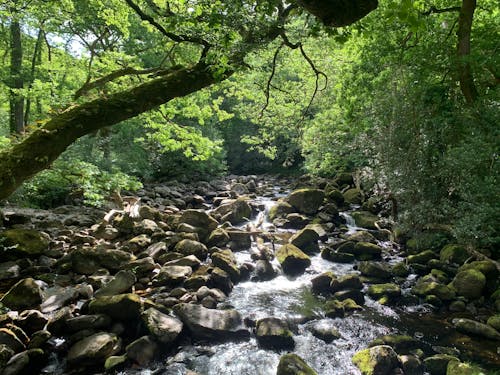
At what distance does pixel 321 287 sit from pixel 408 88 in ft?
21.5

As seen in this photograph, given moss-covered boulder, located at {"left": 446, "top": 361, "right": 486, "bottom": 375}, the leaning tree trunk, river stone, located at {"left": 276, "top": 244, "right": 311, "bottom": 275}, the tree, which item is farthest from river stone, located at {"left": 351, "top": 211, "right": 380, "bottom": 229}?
the leaning tree trunk

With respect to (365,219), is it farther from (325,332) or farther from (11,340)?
(11,340)

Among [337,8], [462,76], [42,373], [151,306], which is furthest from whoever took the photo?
[462,76]

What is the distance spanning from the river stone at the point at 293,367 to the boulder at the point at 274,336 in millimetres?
903

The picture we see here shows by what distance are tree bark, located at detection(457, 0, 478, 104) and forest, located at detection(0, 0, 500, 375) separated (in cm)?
5

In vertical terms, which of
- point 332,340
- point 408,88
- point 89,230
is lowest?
point 332,340

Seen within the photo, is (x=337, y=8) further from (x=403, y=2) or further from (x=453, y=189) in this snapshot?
(x=453, y=189)

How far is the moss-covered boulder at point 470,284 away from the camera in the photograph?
26.8ft

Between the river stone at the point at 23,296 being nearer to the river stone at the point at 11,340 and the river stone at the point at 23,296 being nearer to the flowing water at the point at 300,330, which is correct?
the river stone at the point at 11,340

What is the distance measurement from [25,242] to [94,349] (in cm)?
422

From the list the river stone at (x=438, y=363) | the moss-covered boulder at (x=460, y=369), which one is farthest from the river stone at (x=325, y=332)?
the moss-covered boulder at (x=460, y=369)

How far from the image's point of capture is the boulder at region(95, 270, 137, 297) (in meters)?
6.95

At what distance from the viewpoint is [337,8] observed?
225cm

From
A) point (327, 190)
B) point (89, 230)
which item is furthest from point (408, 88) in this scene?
point (89, 230)
